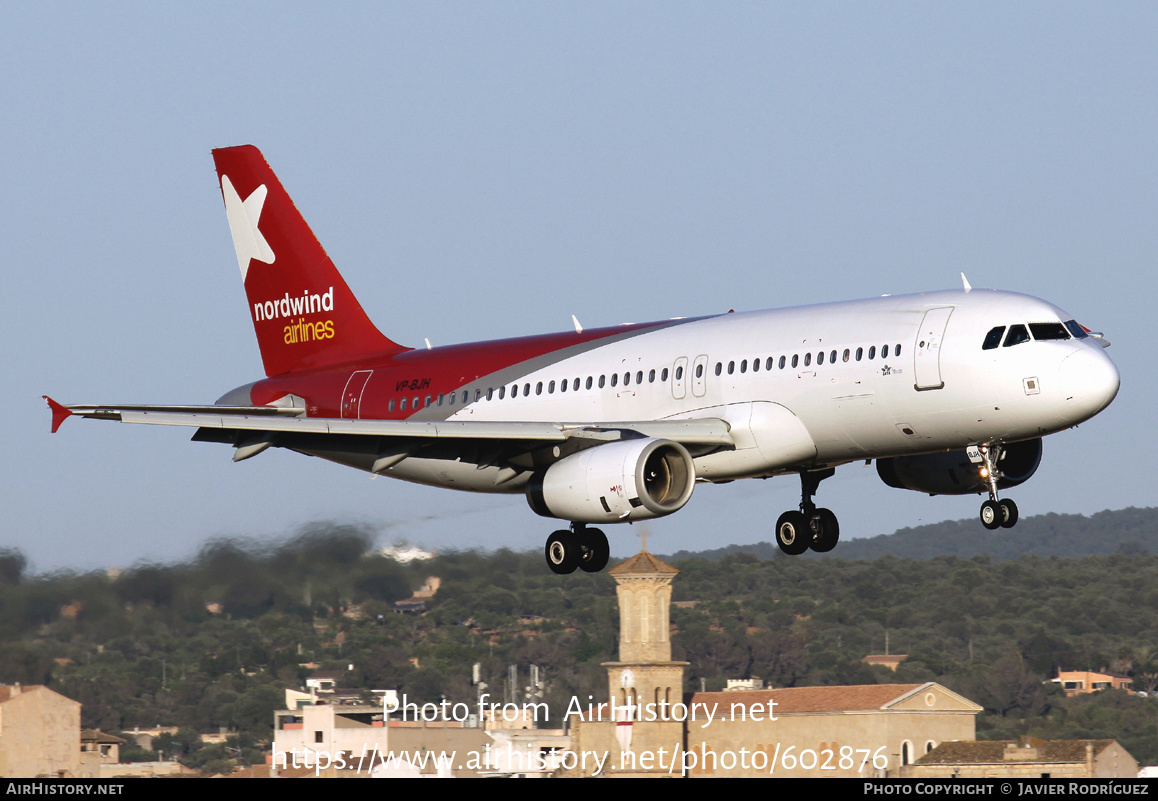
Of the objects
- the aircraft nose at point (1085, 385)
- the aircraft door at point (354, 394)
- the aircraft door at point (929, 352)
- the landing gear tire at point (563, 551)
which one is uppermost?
the aircraft door at point (354, 394)

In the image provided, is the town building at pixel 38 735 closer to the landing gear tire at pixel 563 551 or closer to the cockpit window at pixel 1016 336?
the landing gear tire at pixel 563 551

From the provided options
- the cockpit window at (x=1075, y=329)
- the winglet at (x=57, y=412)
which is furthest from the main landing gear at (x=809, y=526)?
the winglet at (x=57, y=412)

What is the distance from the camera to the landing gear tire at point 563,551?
39125 mm

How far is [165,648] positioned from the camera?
178ft

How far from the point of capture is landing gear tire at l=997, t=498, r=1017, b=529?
116 ft

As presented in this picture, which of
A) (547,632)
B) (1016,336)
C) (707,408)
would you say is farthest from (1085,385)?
(547,632)

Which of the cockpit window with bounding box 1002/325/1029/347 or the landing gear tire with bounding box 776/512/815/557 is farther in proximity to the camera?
the landing gear tire with bounding box 776/512/815/557

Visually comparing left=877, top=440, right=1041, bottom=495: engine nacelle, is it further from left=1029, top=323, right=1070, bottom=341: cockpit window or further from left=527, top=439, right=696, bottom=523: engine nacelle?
left=527, top=439, right=696, bottom=523: engine nacelle

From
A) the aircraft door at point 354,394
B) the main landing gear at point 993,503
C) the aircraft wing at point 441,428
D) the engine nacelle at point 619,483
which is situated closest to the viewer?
the main landing gear at point 993,503

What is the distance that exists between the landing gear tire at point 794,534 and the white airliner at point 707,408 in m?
0.04

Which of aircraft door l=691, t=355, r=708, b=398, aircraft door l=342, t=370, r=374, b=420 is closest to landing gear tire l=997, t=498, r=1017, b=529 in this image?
aircraft door l=691, t=355, r=708, b=398

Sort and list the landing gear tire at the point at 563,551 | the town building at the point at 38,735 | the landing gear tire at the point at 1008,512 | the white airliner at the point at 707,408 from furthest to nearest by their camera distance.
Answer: the town building at the point at 38,735
the landing gear tire at the point at 563,551
the landing gear tire at the point at 1008,512
the white airliner at the point at 707,408

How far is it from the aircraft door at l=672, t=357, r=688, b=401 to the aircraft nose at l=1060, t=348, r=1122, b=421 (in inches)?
307
